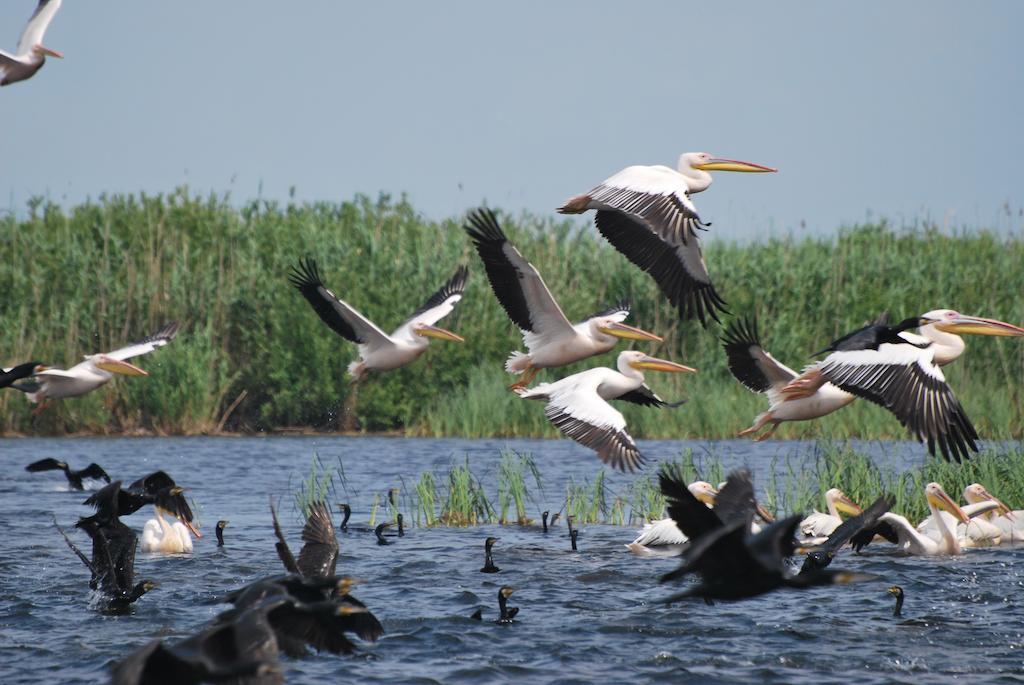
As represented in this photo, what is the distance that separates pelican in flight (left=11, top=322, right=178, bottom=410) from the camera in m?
13.2

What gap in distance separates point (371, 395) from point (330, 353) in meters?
0.87

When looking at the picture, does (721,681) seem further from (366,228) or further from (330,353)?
(366,228)

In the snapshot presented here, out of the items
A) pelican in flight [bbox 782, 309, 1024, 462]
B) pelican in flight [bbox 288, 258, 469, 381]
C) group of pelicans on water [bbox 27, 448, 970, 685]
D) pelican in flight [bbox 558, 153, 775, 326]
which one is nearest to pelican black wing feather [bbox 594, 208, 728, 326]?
pelican in flight [bbox 558, 153, 775, 326]

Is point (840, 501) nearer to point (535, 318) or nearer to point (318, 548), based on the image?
point (535, 318)

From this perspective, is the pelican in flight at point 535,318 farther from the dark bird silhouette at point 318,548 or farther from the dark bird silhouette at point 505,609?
the dark bird silhouette at point 318,548

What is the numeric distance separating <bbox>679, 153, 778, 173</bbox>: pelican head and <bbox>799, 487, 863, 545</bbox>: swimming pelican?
240 cm

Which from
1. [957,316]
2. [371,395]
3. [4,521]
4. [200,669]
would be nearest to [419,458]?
[371,395]

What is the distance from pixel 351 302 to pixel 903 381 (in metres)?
12.0

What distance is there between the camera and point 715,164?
33.0 ft

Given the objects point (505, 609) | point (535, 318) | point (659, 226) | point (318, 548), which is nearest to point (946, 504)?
point (535, 318)

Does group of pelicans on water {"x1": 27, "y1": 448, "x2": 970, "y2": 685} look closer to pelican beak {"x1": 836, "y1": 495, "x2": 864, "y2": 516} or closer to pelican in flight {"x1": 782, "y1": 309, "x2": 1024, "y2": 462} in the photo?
pelican in flight {"x1": 782, "y1": 309, "x2": 1024, "y2": 462}

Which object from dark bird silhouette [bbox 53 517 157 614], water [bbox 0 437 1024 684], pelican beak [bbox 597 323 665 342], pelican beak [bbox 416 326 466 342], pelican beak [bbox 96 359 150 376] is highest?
pelican beak [bbox 416 326 466 342]

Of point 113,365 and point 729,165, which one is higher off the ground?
point 729,165

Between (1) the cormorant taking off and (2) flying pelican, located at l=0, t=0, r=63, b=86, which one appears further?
(2) flying pelican, located at l=0, t=0, r=63, b=86
